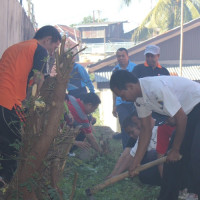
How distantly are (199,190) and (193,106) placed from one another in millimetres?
800

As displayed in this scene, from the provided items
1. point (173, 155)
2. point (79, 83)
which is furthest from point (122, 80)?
point (79, 83)

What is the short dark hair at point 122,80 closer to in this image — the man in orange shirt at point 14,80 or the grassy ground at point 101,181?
the man in orange shirt at point 14,80

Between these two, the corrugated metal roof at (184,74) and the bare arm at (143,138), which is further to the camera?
the corrugated metal roof at (184,74)

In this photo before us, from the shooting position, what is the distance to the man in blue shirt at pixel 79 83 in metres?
7.06

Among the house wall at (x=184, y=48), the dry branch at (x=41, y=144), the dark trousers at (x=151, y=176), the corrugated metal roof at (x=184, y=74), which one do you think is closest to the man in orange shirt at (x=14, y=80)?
the dry branch at (x=41, y=144)

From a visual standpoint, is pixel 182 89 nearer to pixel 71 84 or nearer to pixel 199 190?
pixel 199 190

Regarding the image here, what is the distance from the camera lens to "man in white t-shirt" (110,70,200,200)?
11.4 feet

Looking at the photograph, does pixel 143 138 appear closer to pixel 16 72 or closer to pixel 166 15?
pixel 16 72

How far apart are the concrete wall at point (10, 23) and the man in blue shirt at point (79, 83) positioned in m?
1.25

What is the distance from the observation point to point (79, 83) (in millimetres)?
→ 7262

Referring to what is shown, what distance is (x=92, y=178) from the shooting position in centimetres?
514

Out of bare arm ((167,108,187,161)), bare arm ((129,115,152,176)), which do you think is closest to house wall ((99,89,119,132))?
bare arm ((129,115,152,176))

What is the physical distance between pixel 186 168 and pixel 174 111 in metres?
0.73

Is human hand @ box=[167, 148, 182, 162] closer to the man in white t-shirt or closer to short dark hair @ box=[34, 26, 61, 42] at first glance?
the man in white t-shirt
